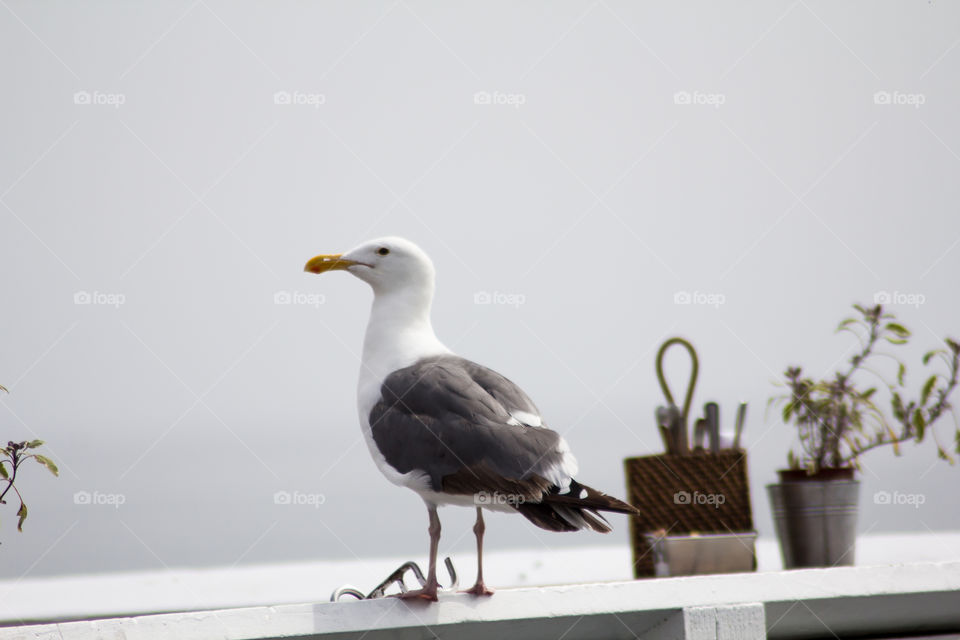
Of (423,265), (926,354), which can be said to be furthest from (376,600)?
(926,354)

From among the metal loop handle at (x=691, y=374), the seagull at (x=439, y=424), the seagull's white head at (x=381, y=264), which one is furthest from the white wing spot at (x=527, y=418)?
the metal loop handle at (x=691, y=374)

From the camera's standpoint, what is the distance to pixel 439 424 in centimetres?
121

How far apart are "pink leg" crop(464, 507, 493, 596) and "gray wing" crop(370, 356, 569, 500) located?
9 cm

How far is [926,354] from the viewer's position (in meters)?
1.69

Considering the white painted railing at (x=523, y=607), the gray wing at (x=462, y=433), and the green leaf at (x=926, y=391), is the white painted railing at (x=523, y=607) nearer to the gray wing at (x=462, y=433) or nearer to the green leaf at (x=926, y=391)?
the gray wing at (x=462, y=433)

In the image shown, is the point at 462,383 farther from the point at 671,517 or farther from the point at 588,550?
the point at 588,550

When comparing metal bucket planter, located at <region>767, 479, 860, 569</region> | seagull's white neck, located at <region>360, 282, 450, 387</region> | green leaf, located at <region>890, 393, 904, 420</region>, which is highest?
seagull's white neck, located at <region>360, 282, 450, 387</region>

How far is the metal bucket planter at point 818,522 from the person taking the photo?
153cm

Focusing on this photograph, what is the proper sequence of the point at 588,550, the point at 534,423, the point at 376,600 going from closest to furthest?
the point at 376,600 < the point at 534,423 < the point at 588,550

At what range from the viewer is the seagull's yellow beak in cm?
142

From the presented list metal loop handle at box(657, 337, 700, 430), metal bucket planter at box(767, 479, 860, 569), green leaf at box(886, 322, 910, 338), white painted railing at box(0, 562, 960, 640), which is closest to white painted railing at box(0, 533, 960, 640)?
white painted railing at box(0, 562, 960, 640)

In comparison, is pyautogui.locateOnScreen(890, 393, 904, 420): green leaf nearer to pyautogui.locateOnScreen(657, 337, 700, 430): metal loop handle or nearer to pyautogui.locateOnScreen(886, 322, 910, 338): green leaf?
pyautogui.locateOnScreen(886, 322, 910, 338): green leaf

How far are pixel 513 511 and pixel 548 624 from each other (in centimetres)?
14

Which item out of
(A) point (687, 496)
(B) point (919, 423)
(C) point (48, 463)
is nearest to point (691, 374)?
(A) point (687, 496)
